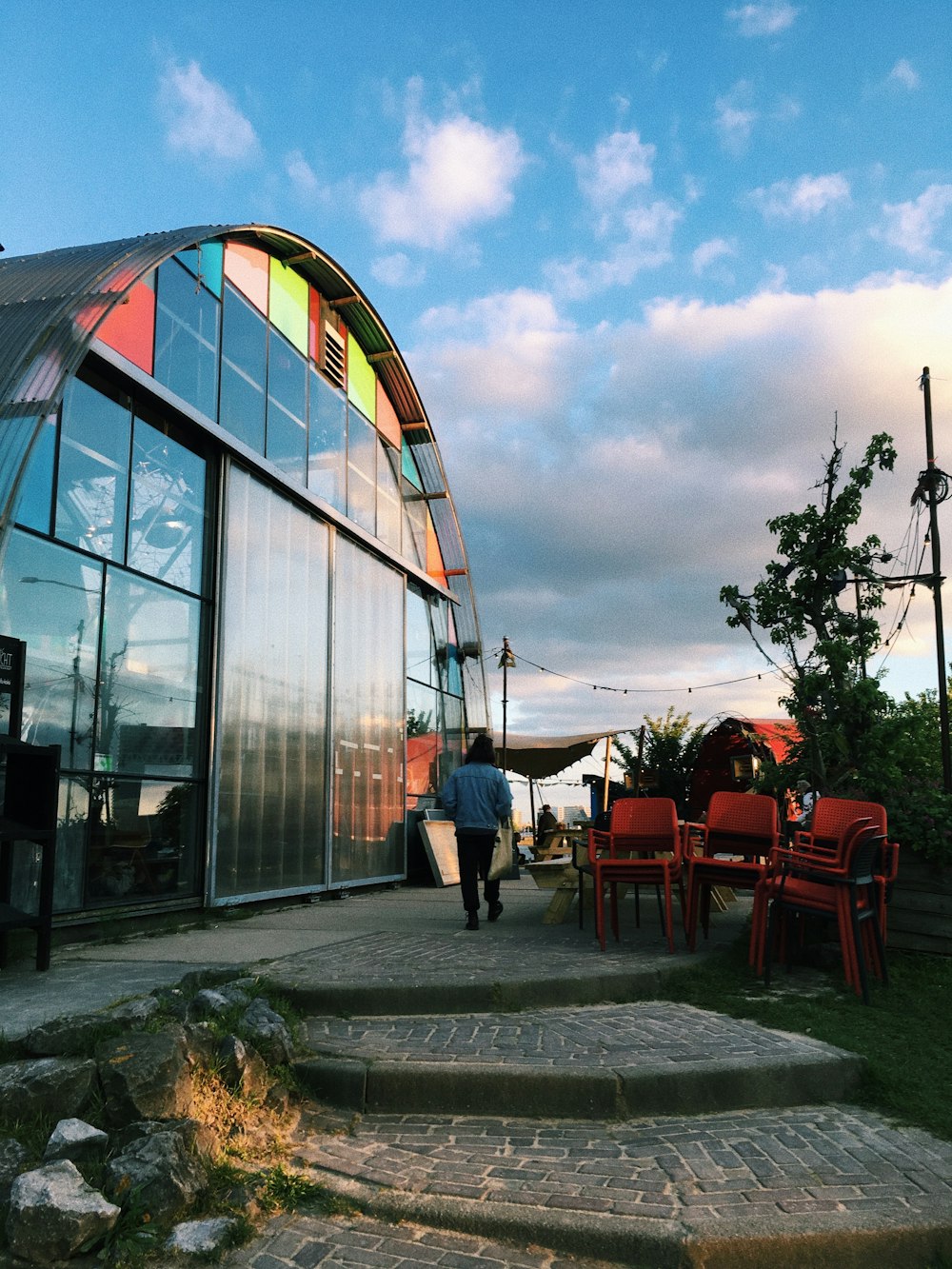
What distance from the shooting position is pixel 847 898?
579cm

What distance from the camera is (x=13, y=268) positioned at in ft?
29.8

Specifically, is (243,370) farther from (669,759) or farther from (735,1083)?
(669,759)

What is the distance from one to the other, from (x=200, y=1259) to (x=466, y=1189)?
0.94 meters

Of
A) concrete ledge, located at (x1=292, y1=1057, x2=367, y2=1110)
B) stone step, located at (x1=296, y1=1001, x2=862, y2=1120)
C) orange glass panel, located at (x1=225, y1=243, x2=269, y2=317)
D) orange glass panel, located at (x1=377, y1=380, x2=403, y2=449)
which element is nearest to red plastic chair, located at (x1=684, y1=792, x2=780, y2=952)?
stone step, located at (x1=296, y1=1001, x2=862, y2=1120)

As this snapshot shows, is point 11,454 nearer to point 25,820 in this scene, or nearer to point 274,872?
point 25,820

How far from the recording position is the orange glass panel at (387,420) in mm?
15227

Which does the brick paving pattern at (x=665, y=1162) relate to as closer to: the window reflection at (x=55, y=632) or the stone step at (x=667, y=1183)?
the stone step at (x=667, y=1183)

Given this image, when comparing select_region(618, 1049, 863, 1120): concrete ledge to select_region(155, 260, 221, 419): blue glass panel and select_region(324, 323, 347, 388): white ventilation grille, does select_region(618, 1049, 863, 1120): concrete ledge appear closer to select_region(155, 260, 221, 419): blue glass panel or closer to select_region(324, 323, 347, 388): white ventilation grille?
select_region(155, 260, 221, 419): blue glass panel

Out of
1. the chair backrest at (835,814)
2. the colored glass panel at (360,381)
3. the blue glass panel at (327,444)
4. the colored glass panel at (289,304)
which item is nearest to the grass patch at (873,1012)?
the chair backrest at (835,814)

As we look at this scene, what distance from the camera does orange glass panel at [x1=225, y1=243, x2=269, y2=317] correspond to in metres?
10.8

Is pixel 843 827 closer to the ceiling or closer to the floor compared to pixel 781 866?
closer to the ceiling

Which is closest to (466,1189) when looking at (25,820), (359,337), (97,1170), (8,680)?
(97,1170)

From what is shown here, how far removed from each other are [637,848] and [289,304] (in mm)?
8349

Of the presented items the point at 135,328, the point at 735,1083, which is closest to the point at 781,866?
the point at 735,1083
